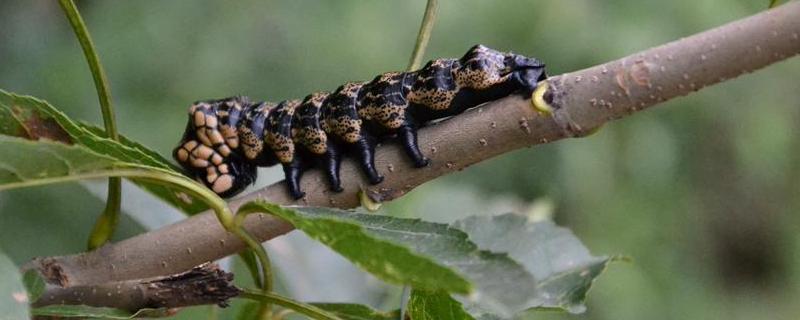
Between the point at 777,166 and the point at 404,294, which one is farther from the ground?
the point at 777,166

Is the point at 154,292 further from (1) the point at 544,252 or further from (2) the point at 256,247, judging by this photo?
(1) the point at 544,252

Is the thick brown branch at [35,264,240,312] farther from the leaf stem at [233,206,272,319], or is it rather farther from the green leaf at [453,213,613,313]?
the green leaf at [453,213,613,313]

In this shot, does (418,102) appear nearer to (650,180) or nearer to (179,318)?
(179,318)

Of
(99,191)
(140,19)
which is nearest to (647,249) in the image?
(140,19)

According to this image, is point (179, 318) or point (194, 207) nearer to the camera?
→ point (194, 207)

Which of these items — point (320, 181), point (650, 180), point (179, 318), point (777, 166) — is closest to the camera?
point (320, 181)

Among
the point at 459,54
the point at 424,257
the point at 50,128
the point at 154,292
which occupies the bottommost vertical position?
the point at 424,257

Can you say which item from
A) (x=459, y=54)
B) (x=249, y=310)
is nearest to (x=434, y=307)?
(x=249, y=310)

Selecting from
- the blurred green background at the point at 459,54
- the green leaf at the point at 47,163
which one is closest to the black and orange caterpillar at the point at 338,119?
the green leaf at the point at 47,163
